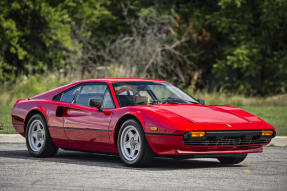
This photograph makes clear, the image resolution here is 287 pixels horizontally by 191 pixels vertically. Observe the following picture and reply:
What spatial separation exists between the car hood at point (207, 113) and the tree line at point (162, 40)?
662 inches

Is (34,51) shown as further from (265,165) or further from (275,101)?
(265,165)

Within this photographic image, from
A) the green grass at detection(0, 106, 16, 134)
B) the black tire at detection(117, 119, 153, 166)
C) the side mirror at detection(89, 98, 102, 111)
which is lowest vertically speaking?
the green grass at detection(0, 106, 16, 134)

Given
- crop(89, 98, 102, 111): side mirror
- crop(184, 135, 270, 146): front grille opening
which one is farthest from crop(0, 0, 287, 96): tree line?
crop(184, 135, 270, 146): front grille opening

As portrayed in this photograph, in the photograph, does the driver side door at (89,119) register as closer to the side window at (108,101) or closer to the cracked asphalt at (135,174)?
the side window at (108,101)

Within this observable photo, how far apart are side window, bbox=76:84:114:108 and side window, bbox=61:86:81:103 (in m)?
0.15

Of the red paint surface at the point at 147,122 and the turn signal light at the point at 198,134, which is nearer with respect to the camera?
the turn signal light at the point at 198,134

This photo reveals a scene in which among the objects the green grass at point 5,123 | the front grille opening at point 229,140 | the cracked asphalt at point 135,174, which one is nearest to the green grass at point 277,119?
the cracked asphalt at point 135,174

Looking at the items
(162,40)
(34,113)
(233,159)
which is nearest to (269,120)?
(233,159)

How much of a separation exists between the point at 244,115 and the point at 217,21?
24.5 meters

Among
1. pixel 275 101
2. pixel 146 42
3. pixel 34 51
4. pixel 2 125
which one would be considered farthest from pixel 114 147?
pixel 34 51

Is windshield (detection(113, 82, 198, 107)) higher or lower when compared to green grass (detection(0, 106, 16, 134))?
higher

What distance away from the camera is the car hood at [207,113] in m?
7.72

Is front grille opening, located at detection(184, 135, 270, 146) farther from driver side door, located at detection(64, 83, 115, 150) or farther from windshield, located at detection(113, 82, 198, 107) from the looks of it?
driver side door, located at detection(64, 83, 115, 150)

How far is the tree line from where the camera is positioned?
1122 inches
